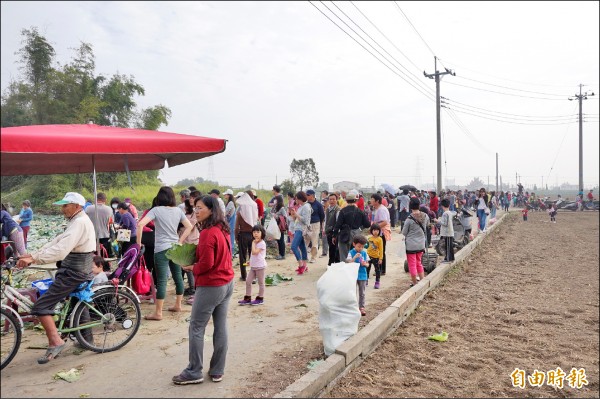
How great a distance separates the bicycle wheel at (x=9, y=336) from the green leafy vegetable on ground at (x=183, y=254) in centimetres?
161

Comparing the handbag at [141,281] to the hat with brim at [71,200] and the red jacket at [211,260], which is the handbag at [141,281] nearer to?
the hat with brim at [71,200]

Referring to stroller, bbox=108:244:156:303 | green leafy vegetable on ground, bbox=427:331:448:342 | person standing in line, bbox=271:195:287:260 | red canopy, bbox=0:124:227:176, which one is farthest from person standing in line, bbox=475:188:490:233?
stroller, bbox=108:244:156:303

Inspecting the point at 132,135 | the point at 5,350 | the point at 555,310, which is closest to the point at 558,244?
the point at 555,310

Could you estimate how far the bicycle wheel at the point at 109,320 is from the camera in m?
4.43

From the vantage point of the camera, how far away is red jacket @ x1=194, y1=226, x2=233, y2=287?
11.9 ft

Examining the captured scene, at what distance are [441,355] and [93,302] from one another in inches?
160

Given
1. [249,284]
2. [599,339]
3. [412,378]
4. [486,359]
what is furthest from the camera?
[249,284]

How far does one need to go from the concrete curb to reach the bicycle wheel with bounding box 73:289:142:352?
2.22 meters

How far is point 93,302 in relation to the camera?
449 centimetres

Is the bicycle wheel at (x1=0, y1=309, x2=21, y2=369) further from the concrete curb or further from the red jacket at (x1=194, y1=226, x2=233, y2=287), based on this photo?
the concrete curb

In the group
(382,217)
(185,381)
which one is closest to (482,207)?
(382,217)

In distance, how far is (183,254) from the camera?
3848 millimetres

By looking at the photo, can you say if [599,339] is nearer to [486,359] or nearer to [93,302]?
[486,359]

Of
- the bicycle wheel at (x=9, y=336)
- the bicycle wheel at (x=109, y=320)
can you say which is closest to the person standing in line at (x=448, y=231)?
the bicycle wheel at (x=109, y=320)
